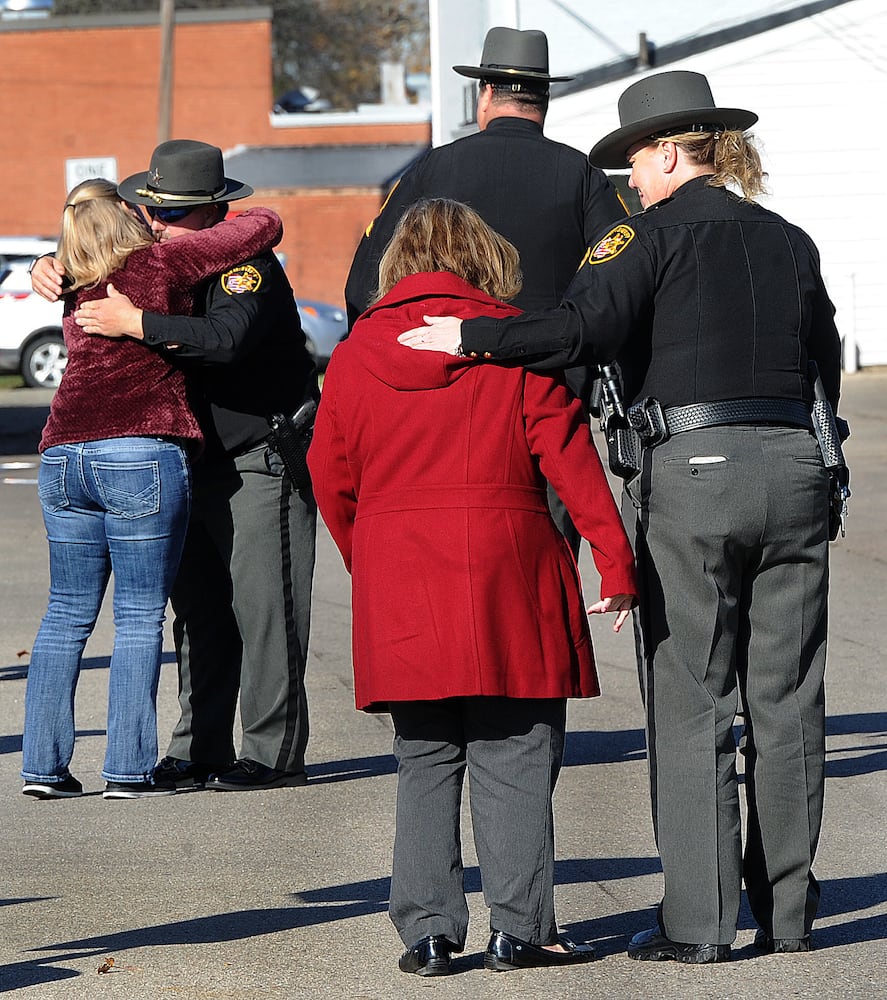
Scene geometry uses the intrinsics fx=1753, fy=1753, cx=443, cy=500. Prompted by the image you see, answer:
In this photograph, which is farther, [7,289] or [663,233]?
[7,289]

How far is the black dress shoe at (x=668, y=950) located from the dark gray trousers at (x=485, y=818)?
0.77 ft

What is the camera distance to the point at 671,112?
4.23m

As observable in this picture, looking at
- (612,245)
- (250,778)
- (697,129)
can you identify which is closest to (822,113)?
(250,778)

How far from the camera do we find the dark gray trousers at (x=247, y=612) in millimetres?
5969

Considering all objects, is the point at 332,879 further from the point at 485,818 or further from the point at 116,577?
the point at 116,577

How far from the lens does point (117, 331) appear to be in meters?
5.51

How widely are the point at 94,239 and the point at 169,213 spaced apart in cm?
34

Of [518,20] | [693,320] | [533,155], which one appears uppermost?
[518,20]

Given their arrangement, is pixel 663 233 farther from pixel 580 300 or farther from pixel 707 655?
pixel 707 655

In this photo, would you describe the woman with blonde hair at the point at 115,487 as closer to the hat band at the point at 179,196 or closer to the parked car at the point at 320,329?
the hat band at the point at 179,196

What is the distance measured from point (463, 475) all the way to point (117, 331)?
1.86 meters

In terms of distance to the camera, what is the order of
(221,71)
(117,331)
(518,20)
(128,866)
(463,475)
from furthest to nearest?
(221,71), (518,20), (117,331), (128,866), (463,475)

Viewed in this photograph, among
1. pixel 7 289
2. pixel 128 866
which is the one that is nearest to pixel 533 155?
pixel 128 866

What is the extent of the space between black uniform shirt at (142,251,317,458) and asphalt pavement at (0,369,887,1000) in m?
1.26
